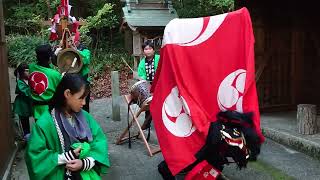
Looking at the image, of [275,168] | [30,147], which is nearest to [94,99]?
[275,168]

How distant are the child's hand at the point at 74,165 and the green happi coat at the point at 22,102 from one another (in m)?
3.73

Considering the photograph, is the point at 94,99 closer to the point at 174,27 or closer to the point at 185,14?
the point at 185,14

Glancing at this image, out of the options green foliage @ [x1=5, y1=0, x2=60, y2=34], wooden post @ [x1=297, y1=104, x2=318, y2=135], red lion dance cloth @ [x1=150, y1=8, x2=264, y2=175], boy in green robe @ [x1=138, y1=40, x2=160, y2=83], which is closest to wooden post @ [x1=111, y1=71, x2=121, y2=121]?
boy in green robe @ [x1=138, y1=40, x2=160, y2=83]

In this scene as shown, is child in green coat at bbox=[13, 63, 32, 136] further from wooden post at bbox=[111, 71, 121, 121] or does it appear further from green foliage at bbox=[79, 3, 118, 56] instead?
green foliage at bbox=[79, 3, 118, 56]

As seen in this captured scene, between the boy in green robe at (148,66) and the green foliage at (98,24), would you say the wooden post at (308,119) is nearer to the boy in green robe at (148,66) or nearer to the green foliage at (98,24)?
the boy in green robe at (148,66)

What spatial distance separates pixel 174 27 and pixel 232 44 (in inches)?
24.2

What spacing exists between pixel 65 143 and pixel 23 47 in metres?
13.6

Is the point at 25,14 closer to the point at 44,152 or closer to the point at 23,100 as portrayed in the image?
the point at 23,100

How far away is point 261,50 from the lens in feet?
26.8

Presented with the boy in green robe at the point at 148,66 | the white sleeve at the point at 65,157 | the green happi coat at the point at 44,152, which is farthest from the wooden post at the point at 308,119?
the white sleeve at the point at 65,157

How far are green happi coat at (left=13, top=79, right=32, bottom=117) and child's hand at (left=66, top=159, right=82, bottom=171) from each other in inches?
147

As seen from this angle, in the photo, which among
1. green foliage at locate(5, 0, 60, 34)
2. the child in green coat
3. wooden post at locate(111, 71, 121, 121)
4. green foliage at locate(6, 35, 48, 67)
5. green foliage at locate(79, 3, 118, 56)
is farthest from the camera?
green foliage at locate(5, 0, 60, 34)

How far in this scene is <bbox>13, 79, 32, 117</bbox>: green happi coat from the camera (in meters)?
6.21

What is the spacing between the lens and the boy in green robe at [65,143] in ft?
8.93
